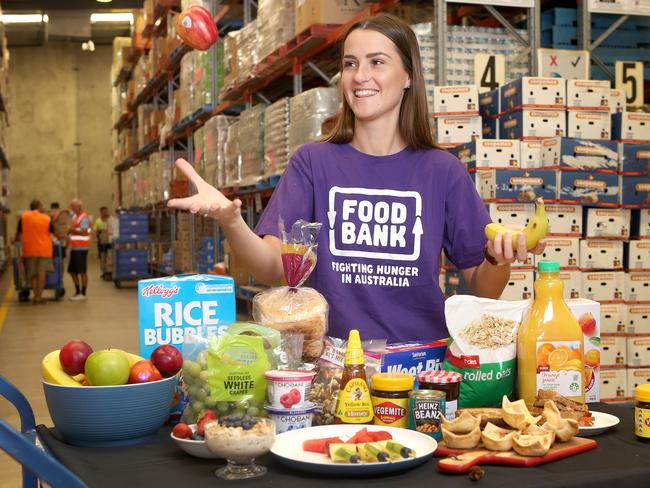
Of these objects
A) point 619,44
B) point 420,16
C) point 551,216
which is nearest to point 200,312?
point 551,216

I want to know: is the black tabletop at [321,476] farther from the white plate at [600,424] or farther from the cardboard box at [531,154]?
the cardboard box at [531,154]

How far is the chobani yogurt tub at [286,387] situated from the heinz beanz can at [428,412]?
0.70ft

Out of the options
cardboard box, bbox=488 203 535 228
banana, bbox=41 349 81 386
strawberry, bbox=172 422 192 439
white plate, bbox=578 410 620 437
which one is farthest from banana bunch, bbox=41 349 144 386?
cardboard box, bbox=488 203 535 228

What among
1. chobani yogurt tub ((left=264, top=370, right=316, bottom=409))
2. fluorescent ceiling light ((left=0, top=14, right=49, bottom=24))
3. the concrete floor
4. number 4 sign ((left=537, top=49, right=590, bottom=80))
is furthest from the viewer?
fluorescent ceiling light ((left=0, top=14, right=49, bottom=24))

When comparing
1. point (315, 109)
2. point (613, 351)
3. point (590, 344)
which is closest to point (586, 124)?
point (613, 351)

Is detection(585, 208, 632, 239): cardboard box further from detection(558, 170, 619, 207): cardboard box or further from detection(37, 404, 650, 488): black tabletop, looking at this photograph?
detection(37, 404, 650, 488): black tabletop

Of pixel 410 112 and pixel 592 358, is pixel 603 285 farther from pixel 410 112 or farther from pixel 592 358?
pixel 592 358

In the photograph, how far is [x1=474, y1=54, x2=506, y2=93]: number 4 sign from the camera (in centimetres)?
537

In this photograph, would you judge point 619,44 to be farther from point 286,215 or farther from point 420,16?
point 286,215

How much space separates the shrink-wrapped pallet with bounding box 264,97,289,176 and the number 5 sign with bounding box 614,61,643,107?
2.65 meters

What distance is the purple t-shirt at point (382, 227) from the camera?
234cm

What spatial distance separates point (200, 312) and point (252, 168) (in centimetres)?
622

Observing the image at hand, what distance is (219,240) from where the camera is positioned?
10.9m

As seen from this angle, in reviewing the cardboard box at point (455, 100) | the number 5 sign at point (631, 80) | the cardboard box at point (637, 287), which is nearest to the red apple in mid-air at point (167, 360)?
the cardboard box at point (455, 100)
